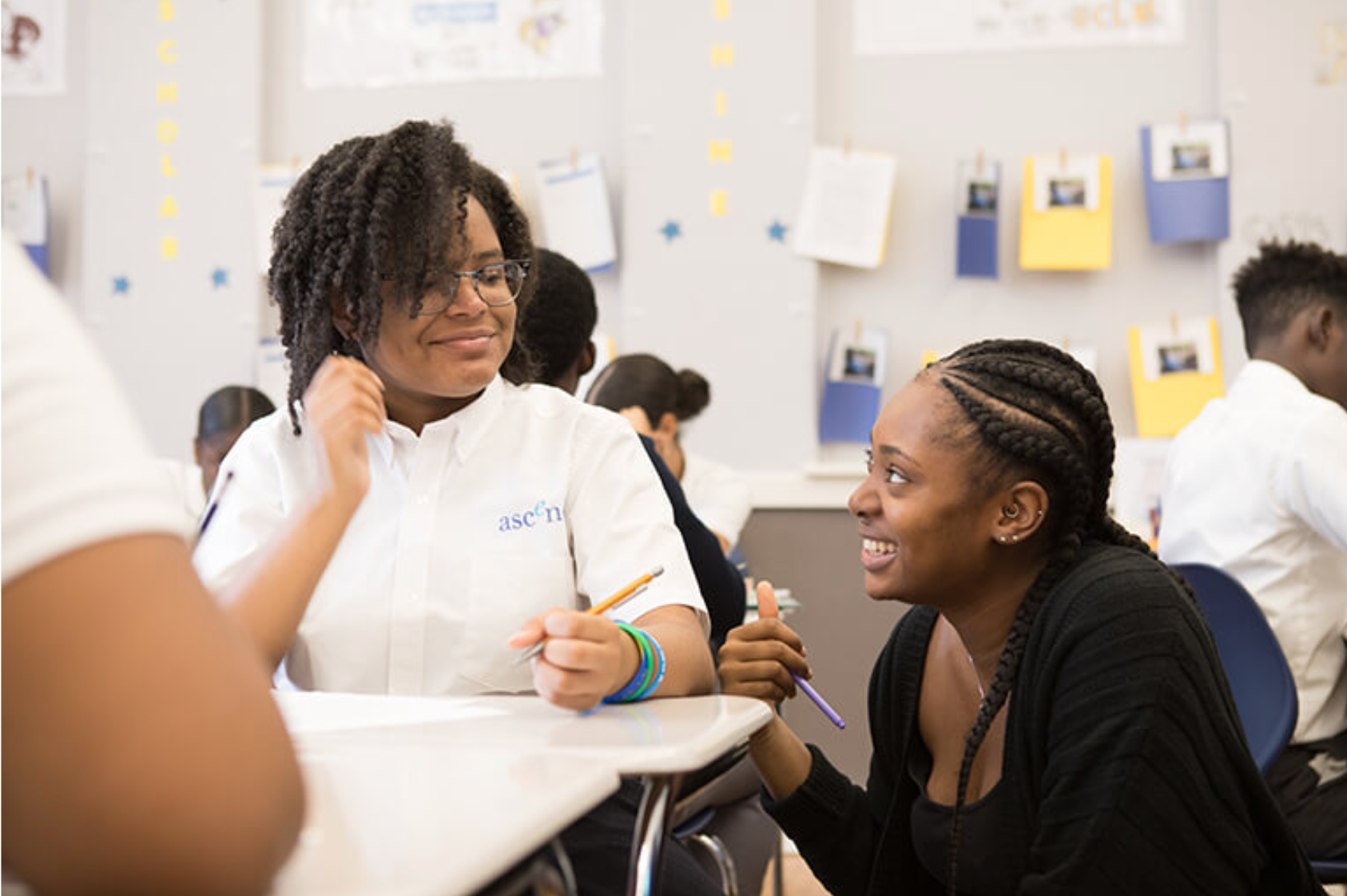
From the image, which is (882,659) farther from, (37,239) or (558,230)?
(37,239)

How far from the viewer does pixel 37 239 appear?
4957 mm

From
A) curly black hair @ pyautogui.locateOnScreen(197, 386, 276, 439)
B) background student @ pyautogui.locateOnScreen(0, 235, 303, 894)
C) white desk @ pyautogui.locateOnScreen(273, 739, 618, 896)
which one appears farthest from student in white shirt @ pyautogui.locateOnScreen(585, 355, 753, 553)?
background student @ pyautogui.locateOnScreen(0, 235, 303, 894)

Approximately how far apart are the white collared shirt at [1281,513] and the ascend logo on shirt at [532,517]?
139cm

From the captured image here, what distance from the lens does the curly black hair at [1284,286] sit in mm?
2893

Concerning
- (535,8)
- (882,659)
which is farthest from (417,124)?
(535,8)

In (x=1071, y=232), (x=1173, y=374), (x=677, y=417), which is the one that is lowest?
(x=677, y=417)

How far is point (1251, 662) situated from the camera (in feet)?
7.10

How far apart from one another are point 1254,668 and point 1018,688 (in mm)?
969

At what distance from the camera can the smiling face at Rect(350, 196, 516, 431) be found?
5.34 feet

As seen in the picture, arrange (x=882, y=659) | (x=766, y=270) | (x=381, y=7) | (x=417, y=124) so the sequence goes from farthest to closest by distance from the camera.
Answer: (x=381, y=7)
(x=766, y=270)
(x=417, y=124)
(x=882, y=659)

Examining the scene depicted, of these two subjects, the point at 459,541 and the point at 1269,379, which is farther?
the point at 1269,379

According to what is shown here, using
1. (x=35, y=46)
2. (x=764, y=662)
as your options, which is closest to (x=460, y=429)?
(x=764, y=662)

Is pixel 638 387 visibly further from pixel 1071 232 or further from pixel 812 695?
pixel 812 695

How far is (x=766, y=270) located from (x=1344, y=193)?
5.78 ft
